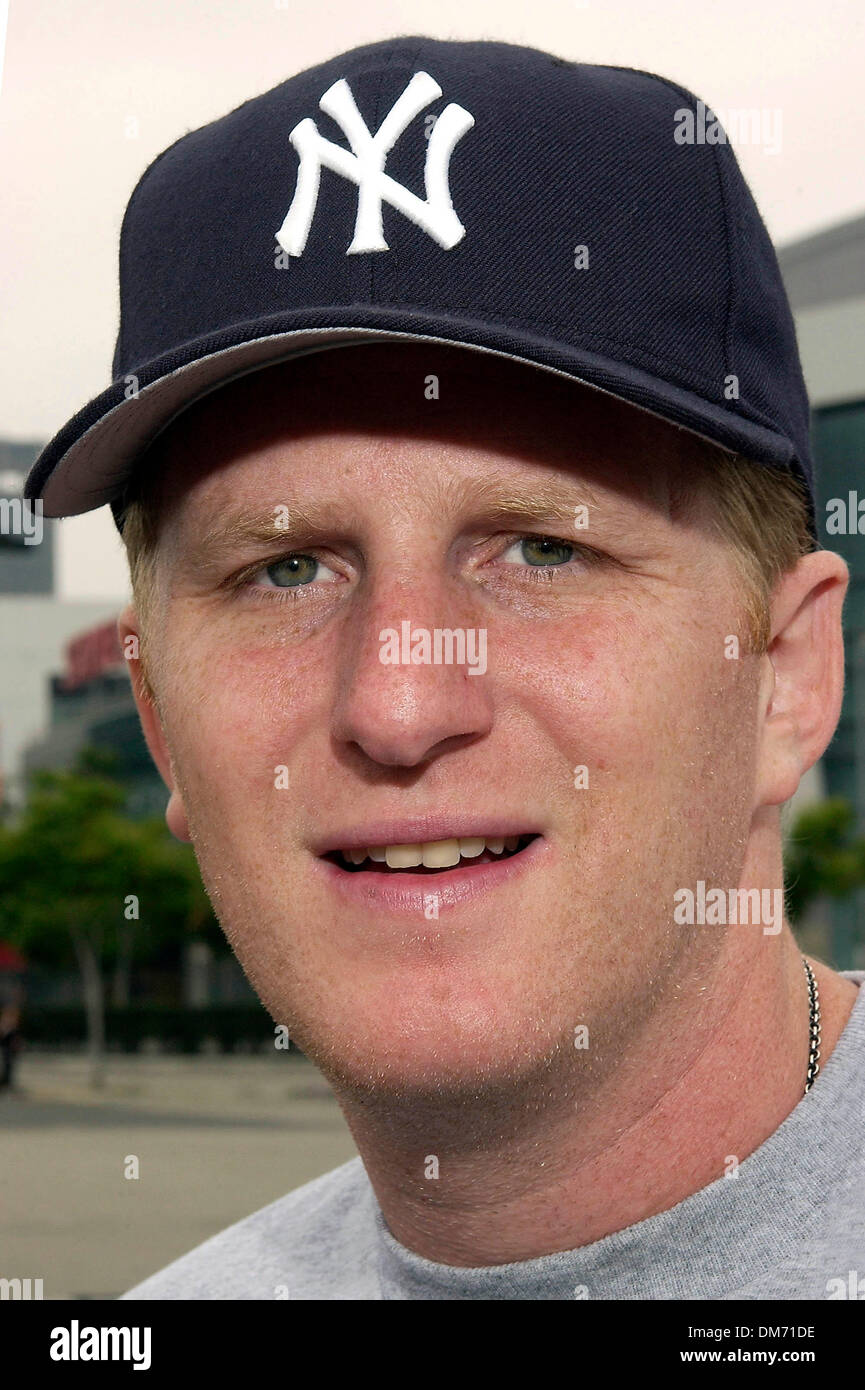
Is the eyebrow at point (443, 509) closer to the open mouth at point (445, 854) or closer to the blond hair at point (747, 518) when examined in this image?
the blond hair at point (747, 518)

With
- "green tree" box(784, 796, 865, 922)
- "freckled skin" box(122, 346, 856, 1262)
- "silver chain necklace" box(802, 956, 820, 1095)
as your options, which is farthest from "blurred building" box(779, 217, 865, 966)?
"freckled skin" box(122, 346, 856, 1262)

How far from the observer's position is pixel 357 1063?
1.83 metres

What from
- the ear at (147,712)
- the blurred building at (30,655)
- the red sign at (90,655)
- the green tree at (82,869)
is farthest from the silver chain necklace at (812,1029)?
the blurred building at (30,655)

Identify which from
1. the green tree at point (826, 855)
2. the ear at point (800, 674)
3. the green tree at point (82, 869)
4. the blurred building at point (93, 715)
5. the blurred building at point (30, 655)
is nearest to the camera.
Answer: the ear at point (800, 674)

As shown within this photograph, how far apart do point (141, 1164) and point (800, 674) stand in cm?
1699

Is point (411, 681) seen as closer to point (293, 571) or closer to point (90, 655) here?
point (293, 571)

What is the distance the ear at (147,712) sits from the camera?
2.35 metres

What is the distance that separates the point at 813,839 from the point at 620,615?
29.6m

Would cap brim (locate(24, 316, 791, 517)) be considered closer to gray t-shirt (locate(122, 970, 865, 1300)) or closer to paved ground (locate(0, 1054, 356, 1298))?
gray t-shirt (locate(122, 970, 865, 1300))

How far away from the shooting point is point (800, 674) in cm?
214

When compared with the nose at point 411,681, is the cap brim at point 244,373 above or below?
above

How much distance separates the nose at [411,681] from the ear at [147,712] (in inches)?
24.3
